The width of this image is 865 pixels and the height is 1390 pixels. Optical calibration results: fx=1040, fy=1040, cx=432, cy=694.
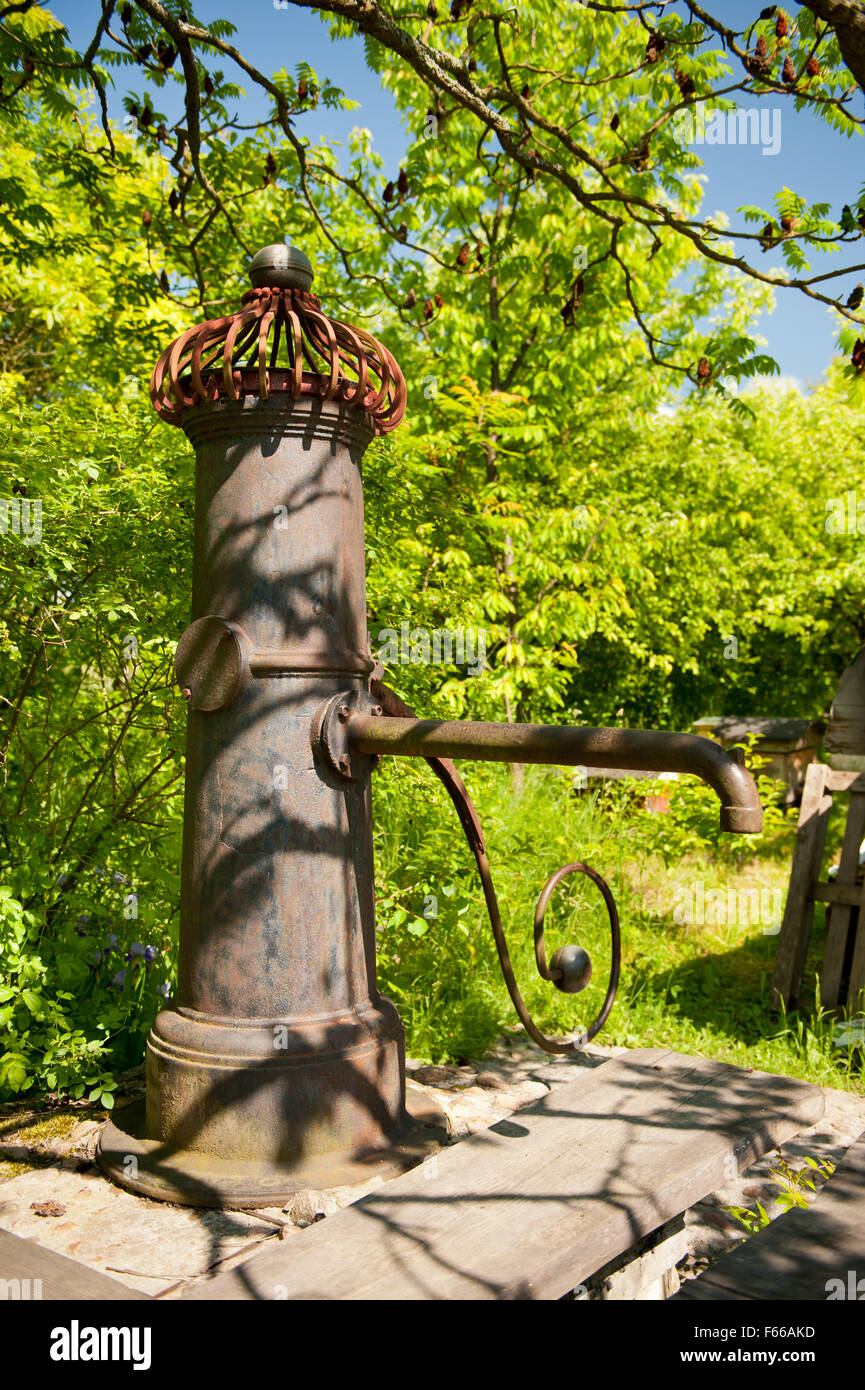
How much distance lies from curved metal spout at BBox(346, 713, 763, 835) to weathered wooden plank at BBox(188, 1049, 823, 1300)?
67cm

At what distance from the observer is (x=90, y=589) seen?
11.9ft

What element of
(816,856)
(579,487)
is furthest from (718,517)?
(816,856)

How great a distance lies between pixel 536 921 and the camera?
2439mm

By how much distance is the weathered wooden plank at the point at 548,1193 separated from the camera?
1535 mm

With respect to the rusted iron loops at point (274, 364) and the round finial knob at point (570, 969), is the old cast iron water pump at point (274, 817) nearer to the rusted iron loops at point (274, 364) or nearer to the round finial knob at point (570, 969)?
the rusted iron loops at point (274, 364)

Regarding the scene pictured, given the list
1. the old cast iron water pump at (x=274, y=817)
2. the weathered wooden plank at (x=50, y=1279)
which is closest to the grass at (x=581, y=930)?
Answer: the old cast iron water pump at (x=274, y=817)

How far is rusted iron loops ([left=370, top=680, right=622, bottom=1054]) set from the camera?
8.02 feet

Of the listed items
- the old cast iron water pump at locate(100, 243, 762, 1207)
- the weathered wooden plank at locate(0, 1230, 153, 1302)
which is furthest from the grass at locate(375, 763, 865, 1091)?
the weathered wooden plank at locate(0, 1230, 153, 1302)

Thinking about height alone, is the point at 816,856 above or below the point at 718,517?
below

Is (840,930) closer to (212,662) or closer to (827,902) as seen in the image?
(827,902)

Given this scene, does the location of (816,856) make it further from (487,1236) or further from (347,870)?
(487,1236)

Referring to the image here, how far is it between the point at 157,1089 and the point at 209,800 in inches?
30.7

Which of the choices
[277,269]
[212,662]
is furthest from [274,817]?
[277,269]

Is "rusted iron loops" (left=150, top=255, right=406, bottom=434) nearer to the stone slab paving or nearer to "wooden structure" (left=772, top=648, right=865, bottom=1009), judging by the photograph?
the stone slab paving
